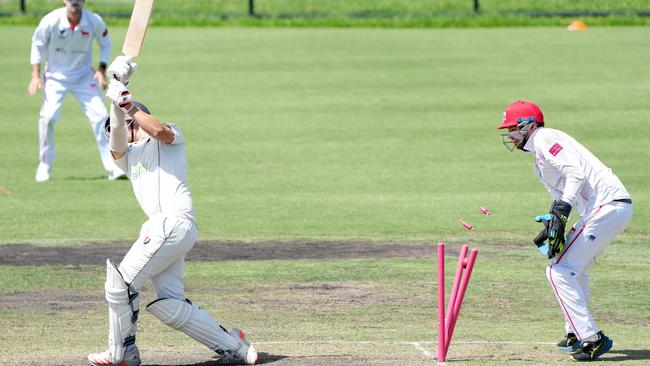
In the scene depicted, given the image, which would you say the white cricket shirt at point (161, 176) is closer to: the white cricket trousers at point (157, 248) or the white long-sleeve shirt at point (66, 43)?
the white cricket trousers at point (157, 248)

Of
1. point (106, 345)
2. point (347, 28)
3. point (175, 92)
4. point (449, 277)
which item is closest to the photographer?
point (106, 345)

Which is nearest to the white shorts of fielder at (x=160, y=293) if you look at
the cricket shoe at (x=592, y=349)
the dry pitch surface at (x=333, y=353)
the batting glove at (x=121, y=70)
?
the dry pitch surface at (x=333, y=353)

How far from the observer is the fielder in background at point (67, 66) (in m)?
17.1

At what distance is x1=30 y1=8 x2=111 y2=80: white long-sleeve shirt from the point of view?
17.1m

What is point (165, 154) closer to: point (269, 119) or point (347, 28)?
point (269, 119)

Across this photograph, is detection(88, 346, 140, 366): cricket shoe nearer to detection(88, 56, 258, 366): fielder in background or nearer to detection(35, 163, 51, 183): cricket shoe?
detection(88, 56, 258, 366): fielder in background

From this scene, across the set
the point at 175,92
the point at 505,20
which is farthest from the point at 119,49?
the point at 505,20

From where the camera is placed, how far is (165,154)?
8688 millimetres

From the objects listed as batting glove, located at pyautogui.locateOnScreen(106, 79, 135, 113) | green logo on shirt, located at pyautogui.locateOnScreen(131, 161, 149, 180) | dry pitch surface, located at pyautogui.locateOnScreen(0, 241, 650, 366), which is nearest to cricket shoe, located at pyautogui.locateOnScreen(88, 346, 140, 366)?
dry pitch surface, located at pyautogui.locateOnScreen(0, 241, 650, 366)

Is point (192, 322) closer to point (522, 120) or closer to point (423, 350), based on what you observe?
point (423, 350)

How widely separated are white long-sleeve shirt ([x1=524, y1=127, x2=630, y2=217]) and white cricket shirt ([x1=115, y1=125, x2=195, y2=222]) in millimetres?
2585

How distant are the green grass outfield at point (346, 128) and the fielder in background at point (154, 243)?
5551 mm

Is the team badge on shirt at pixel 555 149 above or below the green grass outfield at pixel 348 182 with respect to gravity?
above

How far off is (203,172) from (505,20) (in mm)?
13035
